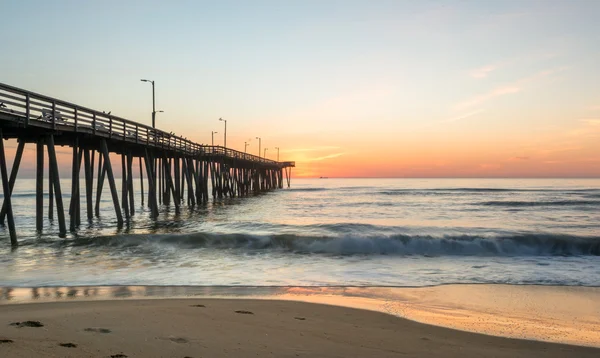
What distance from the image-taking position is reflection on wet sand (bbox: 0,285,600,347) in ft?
21.1

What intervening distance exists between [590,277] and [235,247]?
10621 mm

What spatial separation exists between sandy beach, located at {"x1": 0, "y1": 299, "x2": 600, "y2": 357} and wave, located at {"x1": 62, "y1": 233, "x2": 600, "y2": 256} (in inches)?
359

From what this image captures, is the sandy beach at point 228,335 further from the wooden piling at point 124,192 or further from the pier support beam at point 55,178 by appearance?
the wooden piling at point 124,192

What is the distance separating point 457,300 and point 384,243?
30.1ft

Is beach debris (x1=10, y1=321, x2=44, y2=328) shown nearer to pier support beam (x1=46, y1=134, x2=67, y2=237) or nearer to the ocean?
the ocean

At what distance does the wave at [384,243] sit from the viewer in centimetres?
1617

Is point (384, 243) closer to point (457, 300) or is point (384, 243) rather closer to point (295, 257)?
point (295, 257)

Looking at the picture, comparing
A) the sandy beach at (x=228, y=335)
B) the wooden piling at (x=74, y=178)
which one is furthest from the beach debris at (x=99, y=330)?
the wooden piling at (x=74, y=178)

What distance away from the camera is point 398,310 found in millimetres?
7395

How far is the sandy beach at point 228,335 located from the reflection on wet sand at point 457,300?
1.89 feet

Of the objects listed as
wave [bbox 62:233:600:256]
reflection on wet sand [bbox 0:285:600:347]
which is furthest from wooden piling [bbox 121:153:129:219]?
reflection on wet sand [bbox 0:285:600:347]

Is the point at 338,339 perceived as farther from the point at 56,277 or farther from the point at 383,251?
the point at 383,251

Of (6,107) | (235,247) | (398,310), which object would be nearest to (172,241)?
(235,247)

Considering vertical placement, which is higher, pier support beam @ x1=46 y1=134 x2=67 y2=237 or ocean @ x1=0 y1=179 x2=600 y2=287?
pier support beam @ x1=46 y1=134 x2=67 y2=237
